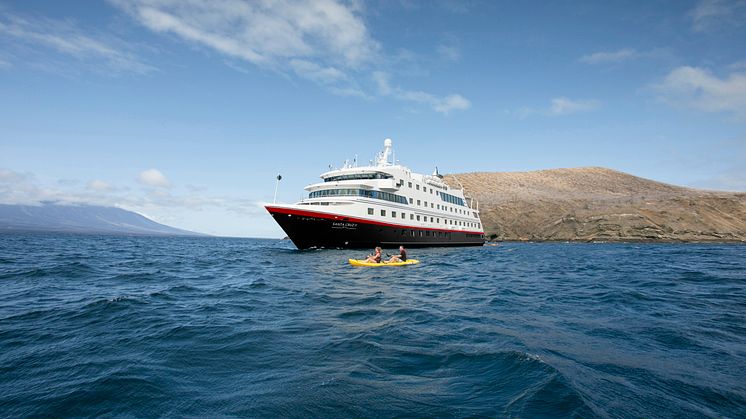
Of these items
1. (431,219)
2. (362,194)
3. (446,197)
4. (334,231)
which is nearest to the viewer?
(334,231)

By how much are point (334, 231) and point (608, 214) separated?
71570 mm

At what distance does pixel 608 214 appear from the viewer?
252 feet

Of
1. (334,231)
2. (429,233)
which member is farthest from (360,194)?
(429,233)

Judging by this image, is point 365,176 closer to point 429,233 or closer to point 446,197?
point 429,233

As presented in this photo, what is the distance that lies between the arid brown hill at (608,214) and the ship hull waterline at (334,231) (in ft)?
134

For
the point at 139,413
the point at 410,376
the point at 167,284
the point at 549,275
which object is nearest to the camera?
the point at 139,413

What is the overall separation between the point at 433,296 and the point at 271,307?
5.81m

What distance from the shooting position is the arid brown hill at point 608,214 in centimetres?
7100

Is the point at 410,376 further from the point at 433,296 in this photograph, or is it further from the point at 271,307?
the point at 433,296

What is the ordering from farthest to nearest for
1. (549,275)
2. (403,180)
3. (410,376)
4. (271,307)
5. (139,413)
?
(403,180) < (549,275) < (271,307) < (410,376) < (139,413)

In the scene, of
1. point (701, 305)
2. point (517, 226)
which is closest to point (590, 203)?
point (517, 226)

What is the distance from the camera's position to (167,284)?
15.4 meters

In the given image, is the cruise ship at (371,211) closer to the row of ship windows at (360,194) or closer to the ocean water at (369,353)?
the row of ship windows at (360,194)

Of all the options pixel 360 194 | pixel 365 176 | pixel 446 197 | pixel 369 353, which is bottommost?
pixel 369 353
